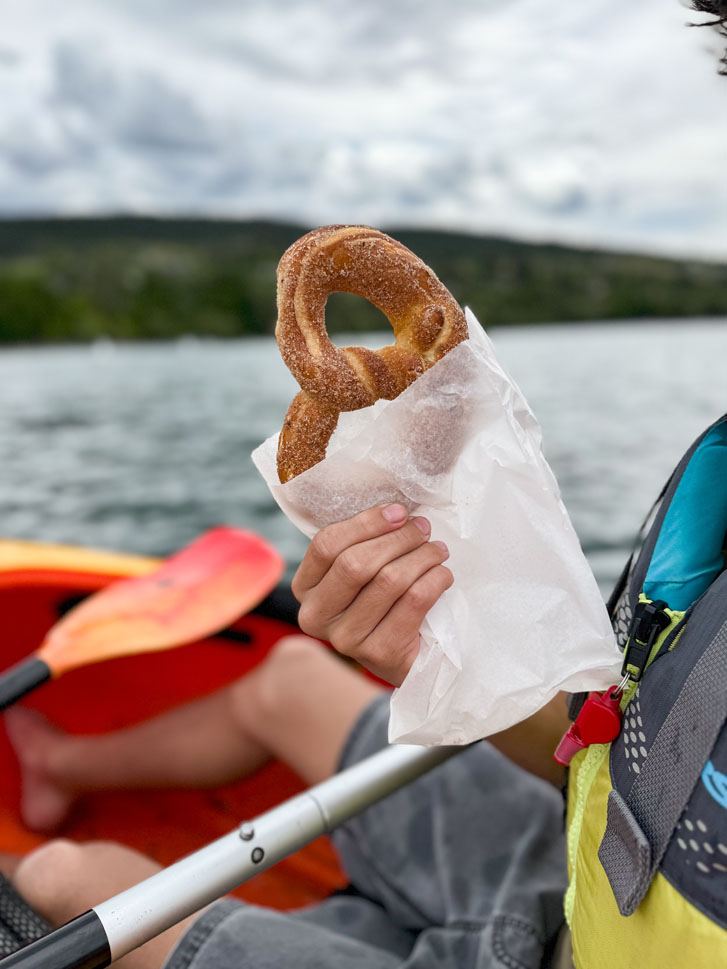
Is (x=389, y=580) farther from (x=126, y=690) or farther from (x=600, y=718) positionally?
(x=126, y=690)

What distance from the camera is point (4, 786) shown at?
7.95 ft

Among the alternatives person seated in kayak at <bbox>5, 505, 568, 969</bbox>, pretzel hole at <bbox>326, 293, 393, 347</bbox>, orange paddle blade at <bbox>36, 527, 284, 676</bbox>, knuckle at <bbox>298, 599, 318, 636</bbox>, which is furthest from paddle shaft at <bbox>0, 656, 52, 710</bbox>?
pretzel hole at <bbox>326, 293, 393, 347</bbox>

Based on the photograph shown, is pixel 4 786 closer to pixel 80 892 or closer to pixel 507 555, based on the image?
pixel 80 892

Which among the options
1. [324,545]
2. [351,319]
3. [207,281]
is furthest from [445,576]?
[207,281]

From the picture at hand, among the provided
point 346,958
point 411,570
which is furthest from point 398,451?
point 346,958

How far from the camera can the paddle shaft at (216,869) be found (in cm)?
103

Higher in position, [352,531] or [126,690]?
[352,531]

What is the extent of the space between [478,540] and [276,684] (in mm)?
1121

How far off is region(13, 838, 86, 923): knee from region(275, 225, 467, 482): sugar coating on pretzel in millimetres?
976

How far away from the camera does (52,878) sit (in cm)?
144

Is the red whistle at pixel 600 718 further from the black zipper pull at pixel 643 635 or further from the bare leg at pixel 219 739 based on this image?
the bare leg at pixel 219 739

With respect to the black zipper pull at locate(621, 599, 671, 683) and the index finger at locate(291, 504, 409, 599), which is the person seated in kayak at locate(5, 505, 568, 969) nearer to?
the index finger at locate(291, 504, 409, 599)

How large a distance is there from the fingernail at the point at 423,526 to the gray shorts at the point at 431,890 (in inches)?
29.7

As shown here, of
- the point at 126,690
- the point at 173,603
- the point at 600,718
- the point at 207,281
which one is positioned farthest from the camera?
the point at 207,281
